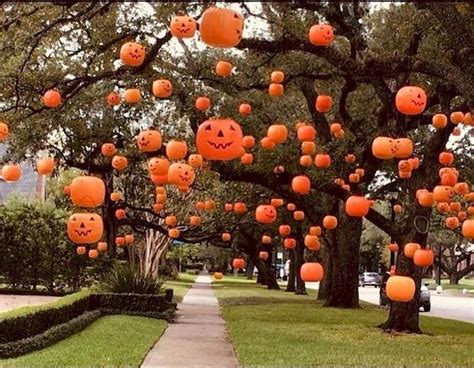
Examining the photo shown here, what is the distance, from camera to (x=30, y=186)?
55188mm

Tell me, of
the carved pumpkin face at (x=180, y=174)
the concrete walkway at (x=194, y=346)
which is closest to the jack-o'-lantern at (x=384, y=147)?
the carved pumpkin face at (x=180, y=174)

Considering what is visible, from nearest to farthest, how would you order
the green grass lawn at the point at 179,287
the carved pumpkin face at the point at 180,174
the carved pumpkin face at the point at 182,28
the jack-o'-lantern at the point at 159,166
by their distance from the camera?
1. the carved pumpkin face at the point at 182,28
2. the carved pumpkin face at the point at 180,174
3. the jack-o'-lantern at the point at 159,166
4. the green grass lawn at the point at 179,287

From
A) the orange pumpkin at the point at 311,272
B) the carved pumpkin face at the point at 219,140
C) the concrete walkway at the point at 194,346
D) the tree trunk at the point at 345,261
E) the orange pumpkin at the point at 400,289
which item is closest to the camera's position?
the carved pumpkin face at the point at 219,140

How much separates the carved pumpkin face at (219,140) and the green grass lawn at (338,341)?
4.28m

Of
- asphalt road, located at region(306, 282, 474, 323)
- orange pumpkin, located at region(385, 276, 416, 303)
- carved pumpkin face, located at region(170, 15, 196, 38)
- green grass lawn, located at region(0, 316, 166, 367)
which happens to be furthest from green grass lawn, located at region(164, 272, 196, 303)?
carved pumpkin face, located at region(170, 15, 196, 38)

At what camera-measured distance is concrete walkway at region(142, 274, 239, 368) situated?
11.9m

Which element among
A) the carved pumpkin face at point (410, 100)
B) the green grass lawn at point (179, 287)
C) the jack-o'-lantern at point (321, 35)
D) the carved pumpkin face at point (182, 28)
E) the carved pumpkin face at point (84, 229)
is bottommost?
the green grass lawn at point (179, 287)

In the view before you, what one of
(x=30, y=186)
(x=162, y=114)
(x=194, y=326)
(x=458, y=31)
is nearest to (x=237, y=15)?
(x=458, y=31)

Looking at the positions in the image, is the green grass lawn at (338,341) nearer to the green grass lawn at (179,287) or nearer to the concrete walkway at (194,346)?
the concrete walkway at (194,346)

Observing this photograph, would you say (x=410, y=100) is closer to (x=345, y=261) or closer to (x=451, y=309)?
(x=345, y=261)

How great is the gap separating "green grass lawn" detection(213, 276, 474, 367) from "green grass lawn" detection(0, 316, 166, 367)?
1.85 m

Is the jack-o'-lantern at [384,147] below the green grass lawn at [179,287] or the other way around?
the other way around

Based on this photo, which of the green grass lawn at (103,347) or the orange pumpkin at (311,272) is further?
the orange pumpkin at (311,272)

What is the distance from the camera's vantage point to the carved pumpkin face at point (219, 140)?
28.7 ft
